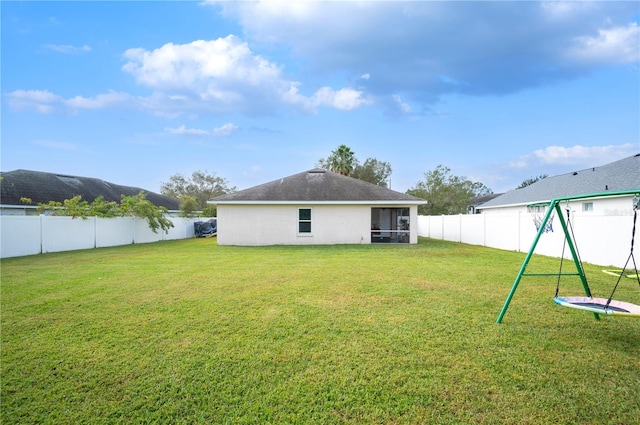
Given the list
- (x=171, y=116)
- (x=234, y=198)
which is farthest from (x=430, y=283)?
(x=171, y=116)

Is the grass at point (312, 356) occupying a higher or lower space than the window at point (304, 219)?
lower

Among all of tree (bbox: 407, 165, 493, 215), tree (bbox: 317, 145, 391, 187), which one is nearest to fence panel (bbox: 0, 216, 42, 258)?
tree (bbox: 317, 145, 391, 187)

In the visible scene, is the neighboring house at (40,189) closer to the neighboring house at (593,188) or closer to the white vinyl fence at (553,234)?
the white vinyl fence at (553,234)

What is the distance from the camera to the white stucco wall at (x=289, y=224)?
683 inches

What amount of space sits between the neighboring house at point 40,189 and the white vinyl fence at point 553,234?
25.5m

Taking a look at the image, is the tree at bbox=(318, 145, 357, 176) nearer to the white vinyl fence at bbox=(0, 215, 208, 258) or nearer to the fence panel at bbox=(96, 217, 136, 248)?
the white vinyl fence at bbox=(0, 215, 208, 258)

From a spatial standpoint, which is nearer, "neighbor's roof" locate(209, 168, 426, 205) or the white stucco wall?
"neighbor's roof" locate(209, 168, 426, 205)

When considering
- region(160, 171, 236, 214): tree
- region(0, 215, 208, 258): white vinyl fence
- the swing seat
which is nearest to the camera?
the swing seat

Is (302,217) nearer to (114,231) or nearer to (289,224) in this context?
(289,224)

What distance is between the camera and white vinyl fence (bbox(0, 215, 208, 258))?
12.2 meters

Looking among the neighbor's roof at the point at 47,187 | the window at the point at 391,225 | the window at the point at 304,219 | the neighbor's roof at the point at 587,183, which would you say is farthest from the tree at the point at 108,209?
the neighbor's roof at the point at 587,183

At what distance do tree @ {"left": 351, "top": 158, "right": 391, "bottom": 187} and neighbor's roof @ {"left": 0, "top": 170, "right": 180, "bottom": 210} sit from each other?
92.9ft

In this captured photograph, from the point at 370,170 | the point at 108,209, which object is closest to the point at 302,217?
the point at 108,209

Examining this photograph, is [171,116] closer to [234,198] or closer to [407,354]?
[234,198]
